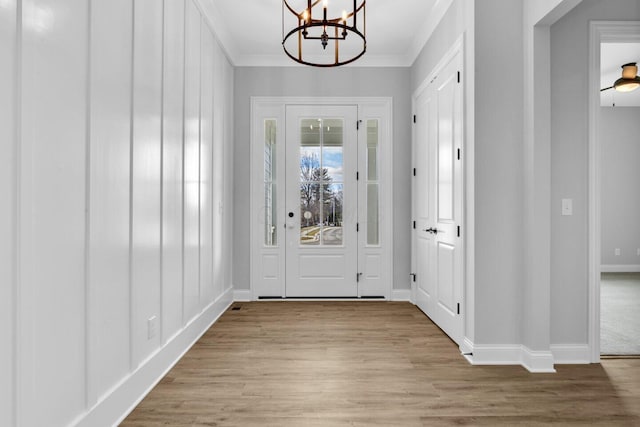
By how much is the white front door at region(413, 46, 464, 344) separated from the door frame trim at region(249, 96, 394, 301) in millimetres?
318

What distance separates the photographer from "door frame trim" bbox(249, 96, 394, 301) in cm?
467

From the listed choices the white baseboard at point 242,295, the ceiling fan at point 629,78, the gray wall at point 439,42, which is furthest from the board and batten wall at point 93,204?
the ceiling fan at point 629,78

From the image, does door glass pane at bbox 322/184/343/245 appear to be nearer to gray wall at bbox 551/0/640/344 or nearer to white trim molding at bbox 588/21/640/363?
gray wall at bbox 551/0/640/344

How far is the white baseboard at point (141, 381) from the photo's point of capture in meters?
1.82

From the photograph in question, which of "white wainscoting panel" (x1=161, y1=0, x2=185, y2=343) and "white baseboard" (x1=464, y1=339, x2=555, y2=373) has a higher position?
"white wainscoting panel" (x1=161, y1=0, x2=185, y2=343)

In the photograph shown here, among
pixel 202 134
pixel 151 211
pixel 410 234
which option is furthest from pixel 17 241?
pixel 410 234

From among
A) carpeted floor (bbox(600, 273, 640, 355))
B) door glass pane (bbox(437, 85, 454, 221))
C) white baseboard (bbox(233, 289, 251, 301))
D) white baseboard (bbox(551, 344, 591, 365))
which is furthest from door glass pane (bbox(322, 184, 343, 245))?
carpeted floor (bbox(600, 273, 640, 355))

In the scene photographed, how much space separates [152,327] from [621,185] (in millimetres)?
7612

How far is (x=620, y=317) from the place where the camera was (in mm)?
3811

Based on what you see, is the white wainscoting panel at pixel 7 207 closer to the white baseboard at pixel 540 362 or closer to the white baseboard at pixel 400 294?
the white baseboard at pixel 540 362

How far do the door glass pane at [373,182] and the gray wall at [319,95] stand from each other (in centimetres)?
20

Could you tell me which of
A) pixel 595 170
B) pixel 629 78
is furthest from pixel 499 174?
pixel 629 78

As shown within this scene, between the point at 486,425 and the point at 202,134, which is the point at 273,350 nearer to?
the point at 486,425

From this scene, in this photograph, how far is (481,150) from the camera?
9.06ft
